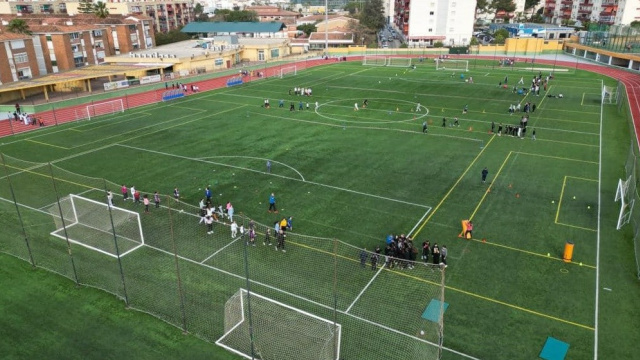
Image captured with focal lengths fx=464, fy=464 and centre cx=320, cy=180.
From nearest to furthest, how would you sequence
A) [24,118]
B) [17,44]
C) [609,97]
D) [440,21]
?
[24,118], [609,97], [17,44], [440,21]

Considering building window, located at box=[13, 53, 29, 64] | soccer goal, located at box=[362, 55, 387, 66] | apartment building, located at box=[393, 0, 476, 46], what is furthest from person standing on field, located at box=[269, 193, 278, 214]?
apartment building, located at box=[393, 0, 476, 46]

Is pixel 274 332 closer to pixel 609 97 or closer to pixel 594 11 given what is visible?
pixel 609 97

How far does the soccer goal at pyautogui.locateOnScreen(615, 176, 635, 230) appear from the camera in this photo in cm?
2586

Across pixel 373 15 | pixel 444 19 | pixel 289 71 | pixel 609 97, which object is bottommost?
pixel 609 97

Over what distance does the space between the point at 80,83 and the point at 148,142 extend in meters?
32.6

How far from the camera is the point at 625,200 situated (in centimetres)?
2819

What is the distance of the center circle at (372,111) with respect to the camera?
1981 inches

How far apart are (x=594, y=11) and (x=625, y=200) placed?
464 feet

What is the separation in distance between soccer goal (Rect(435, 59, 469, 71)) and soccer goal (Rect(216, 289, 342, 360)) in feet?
238

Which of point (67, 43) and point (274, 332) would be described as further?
point (67, 43)

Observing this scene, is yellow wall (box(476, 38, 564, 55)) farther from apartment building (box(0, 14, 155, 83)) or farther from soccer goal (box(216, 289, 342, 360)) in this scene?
soccer goal (box(216, 289, 342, 360))

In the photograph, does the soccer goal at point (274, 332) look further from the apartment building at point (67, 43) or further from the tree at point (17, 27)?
the tree at point (17, 27)

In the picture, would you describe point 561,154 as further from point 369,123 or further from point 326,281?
point 326,281

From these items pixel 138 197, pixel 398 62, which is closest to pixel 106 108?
pixel 138 197
